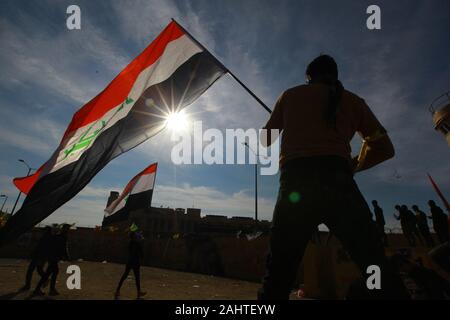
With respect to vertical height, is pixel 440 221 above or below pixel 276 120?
above

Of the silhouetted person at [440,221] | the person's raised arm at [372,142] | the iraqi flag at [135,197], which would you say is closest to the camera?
the person's raised arm at [372,142]

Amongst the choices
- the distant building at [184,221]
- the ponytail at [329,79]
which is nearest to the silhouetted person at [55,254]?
the ponytail at [329,79]

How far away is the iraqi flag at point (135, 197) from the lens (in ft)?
42.8

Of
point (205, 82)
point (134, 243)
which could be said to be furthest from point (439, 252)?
point (134, 243)

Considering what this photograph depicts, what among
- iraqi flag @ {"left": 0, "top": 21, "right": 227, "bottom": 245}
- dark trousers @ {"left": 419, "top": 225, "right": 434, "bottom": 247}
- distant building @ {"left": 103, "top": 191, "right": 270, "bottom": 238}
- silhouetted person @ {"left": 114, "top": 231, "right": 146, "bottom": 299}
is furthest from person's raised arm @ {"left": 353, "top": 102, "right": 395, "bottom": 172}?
distant building @ {"left": 103, "top": 191, "right": 270, "bottom": 238}

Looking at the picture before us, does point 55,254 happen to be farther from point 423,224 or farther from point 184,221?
point 184,221

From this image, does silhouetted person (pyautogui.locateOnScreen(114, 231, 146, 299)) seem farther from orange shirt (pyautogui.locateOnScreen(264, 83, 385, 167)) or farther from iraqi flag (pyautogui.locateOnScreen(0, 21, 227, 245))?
orange shirt (pyautogui.locateOnScreen(264, 83, 385, 167))

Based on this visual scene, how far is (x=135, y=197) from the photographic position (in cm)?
1348

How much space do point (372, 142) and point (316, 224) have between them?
0.88 metres

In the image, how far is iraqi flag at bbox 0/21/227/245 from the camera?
3.28 m

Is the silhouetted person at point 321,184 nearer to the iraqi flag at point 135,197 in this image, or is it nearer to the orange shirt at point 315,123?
the orange shirt at point 315,123

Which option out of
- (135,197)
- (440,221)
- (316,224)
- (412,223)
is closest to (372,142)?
(316,224)

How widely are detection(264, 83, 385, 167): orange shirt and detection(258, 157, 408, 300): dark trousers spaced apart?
0.20 meters
